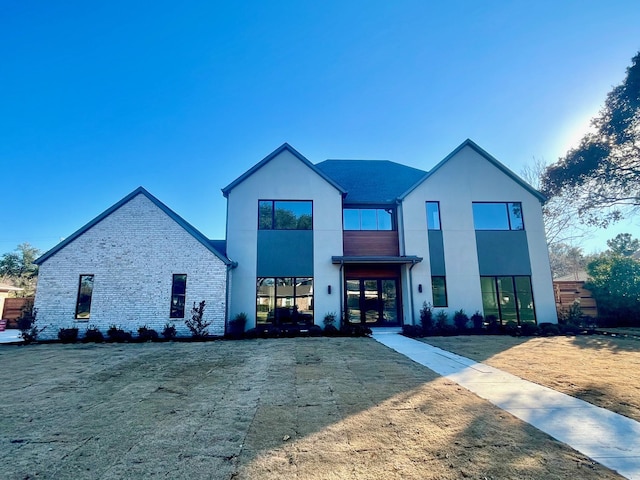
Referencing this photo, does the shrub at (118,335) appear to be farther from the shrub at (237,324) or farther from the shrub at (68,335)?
the shrub at (237,324)

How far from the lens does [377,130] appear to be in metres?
15.6

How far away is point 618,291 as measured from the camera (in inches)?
575

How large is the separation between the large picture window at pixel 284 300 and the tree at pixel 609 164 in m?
17.5

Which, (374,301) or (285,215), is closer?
(285,215)

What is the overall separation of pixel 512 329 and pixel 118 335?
16.4 metres

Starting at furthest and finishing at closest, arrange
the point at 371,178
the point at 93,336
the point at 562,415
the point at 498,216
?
the point at 371,178 < the point at 498,216 < the point at 93,336 < the point at 562,415

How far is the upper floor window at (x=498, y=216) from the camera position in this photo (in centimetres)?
1499

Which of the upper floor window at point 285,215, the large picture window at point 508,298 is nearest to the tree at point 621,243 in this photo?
the large picture window at point 508,298

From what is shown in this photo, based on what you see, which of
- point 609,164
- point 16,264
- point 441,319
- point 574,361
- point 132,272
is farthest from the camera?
point 16,264

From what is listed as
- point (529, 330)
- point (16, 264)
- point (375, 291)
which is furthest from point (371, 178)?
point (16, 264)

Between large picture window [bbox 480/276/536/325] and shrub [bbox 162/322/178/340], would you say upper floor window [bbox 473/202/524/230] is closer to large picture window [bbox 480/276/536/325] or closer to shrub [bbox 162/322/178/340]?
large picture window [bbox 480/276/536/325]

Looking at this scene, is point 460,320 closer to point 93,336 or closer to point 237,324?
point 237,324

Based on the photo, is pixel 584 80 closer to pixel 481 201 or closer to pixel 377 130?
pixel 481 201

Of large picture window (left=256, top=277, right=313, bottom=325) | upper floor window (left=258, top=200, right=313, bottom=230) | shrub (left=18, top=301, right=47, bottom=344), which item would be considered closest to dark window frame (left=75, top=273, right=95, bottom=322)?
shrub (left=18, top=301, right=47, bottom=344)
